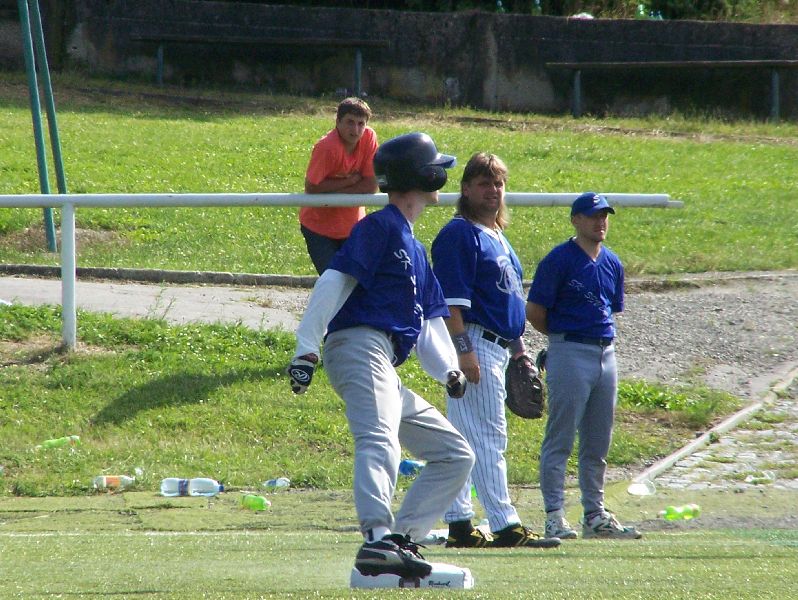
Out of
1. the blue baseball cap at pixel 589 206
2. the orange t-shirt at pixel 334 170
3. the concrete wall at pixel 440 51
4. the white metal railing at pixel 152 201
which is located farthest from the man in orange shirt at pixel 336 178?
the concrete wall at pixel 440 51

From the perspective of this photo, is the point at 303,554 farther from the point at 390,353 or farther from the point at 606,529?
the point at 606,529

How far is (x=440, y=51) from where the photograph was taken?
22.1 metres

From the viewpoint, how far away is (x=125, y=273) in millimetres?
11203

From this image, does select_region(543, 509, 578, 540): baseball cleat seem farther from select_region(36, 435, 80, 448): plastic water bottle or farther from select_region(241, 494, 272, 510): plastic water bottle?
select_region(36, 435, 80, 448): plastic water bottle

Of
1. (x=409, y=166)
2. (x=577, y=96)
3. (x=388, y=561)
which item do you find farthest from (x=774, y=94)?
(x=388, y=561)

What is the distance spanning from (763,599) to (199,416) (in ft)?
15.9

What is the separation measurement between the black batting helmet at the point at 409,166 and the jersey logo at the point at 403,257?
28cm

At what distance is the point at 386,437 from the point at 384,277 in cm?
63

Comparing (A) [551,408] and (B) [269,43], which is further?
(B) [269,43]

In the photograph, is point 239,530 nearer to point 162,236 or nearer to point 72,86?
point 162,236

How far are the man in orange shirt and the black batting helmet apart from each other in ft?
11.4

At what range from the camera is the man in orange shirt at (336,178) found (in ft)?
27.3

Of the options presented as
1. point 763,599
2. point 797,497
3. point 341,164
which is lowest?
point 797,497

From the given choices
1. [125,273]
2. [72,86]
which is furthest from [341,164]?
[72,86]
